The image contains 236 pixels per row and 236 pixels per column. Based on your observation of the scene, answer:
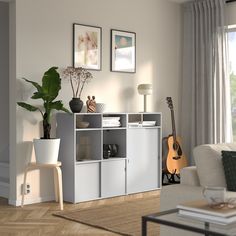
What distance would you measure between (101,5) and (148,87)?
1.22 meters

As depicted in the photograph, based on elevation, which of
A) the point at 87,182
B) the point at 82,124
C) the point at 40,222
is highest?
the point at 82,124

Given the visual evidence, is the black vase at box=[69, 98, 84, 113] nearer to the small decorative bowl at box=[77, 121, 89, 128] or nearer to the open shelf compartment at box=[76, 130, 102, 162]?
the small decorative bowl at box=[77, 121, 89, 128]

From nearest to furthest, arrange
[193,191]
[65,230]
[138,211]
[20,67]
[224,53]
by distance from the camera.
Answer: [193,191]
[65,230]
[138,211]
[20,67]
[224,53]

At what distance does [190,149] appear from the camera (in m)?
6.83

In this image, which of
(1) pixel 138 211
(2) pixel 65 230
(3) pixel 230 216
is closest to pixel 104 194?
(1) pixel 138 211

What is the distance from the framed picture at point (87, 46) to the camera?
222 inches

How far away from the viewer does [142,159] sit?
6000mm

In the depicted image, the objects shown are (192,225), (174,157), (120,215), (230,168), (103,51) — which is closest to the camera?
(192,225)

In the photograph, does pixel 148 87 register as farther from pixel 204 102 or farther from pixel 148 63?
pixel 204 102

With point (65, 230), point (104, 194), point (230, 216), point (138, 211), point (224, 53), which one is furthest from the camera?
point (224, 53)

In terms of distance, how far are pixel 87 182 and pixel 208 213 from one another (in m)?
3.10

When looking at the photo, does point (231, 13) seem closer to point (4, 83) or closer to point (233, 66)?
point (233, 66)

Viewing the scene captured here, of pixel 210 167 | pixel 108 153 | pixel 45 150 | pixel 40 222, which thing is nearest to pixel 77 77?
pixel 108 153

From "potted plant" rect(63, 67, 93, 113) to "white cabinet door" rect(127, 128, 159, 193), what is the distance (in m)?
0.81
